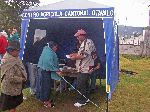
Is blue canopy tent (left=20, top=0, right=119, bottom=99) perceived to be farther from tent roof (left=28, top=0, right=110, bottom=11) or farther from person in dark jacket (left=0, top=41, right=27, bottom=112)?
person in dark jacket (left=0, top=41, right=27, bottom=112)

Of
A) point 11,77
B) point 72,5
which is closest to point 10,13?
point 72,5

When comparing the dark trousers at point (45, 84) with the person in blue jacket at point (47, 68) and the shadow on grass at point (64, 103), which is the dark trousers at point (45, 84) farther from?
the shadow on grass at point (64, 103)

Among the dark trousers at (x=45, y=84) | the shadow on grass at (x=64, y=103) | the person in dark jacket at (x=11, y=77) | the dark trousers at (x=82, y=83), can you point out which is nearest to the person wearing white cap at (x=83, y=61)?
the dark trousers at (x=82, y=83)

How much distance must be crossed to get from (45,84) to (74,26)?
3611 mm

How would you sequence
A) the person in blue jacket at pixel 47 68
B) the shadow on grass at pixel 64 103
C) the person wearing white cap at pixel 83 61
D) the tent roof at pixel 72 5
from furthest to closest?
the tent roof at pixel 72 5 → the person wearing white cap at pixel 83 61 → the shadow on grass at pixel 64 103 → the person in blue jacket at pixel 47 68

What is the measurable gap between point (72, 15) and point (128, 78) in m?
6.08

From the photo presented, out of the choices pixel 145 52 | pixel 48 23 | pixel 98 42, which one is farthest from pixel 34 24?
pixel 145 52

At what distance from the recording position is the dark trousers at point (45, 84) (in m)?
9.44

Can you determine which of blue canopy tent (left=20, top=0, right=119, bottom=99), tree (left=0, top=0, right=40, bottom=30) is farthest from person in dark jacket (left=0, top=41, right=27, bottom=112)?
tree (left=0, top=0, right=40, bottom=30)

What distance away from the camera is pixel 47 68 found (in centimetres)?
934

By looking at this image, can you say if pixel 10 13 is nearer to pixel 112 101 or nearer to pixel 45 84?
pixel 112 101

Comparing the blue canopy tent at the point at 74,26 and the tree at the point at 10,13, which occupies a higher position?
the tree at the point at 10,13

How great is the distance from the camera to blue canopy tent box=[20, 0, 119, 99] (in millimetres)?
9297

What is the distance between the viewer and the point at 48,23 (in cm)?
1227
